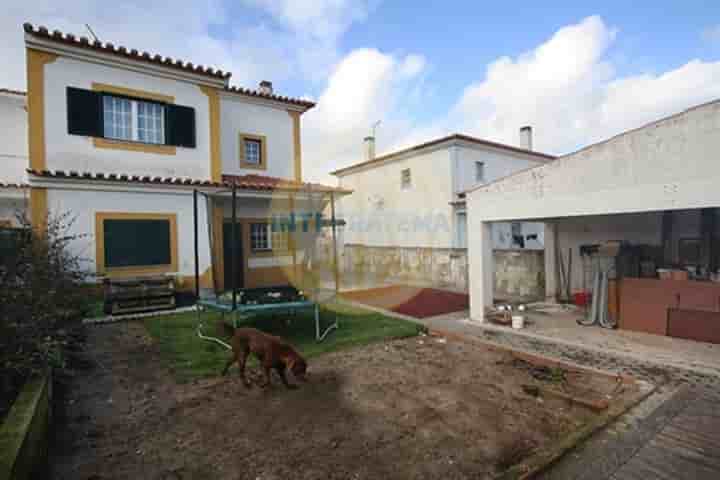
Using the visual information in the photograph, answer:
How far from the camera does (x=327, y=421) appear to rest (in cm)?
360

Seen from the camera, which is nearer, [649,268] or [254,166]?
[649,268]

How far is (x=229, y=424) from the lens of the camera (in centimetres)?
356

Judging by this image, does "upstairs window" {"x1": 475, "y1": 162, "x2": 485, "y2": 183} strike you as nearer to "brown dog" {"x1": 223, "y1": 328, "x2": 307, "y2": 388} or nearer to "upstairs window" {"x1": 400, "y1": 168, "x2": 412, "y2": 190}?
"upstairs window" {"x1": 400, "y1": 168, "x2": 412, "y2": 190}

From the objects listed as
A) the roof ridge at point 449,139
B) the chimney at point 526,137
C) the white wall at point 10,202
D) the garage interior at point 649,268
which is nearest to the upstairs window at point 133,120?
the white wall at point 10,202

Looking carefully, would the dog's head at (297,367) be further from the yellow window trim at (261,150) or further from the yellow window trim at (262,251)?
the yellow window trim at (261,150)

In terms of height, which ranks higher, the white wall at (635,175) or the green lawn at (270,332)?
the white wall at (635,175)

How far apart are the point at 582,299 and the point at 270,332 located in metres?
7.65

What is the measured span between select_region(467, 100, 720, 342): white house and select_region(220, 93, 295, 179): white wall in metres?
8.75

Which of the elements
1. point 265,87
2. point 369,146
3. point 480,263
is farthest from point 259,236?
point 369,146

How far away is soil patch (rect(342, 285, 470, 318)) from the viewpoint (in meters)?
9.30

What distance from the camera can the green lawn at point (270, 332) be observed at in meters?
5.47

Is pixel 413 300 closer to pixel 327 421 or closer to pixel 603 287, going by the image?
pixel 603 287

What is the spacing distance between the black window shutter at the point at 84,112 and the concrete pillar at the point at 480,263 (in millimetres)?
10148

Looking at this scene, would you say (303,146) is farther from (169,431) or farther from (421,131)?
(169,431)
